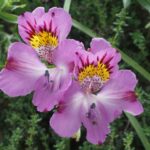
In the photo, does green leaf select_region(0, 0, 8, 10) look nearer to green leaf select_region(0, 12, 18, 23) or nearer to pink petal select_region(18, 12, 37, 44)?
green leaf select_region(0, 12, 18, 23)

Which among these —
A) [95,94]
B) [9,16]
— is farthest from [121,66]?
[95,94]

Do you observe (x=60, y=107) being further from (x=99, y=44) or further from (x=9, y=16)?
(x=9, y=16)

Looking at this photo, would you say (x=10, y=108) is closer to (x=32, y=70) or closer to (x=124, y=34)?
(x=124, y=34)

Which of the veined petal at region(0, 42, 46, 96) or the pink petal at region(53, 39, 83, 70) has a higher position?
the pink petal at region(53, 39, 83, 70)

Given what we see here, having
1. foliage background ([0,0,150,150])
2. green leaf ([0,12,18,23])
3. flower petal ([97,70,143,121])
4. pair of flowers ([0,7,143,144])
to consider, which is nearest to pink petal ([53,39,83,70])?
pair of flowers ([0,7,143,144])

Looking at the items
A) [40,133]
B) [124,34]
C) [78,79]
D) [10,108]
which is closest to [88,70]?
[78,79]

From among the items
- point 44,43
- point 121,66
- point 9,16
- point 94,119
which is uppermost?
point 44,43
